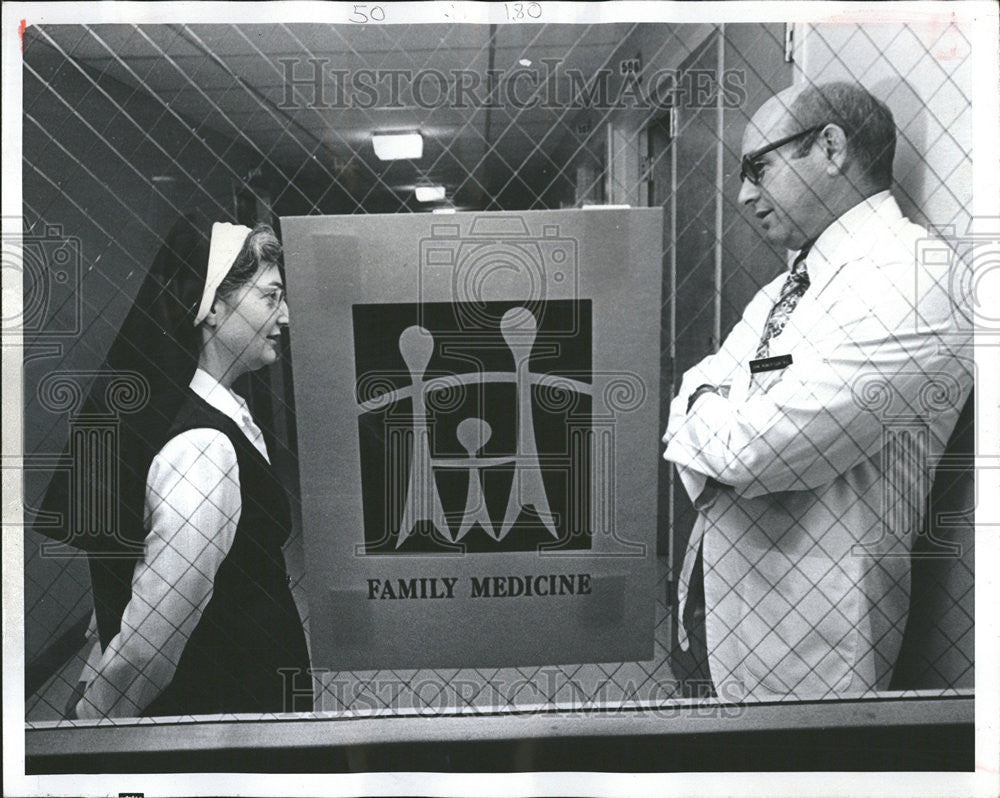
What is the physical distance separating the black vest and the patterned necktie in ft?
3.46

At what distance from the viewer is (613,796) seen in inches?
78.4

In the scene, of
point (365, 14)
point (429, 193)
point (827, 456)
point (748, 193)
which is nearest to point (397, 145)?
point (429, 193)

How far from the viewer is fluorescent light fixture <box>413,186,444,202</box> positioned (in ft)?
6.22

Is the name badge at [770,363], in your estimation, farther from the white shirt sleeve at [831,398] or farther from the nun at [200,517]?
the nun at [200,517]

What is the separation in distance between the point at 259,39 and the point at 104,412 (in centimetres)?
83

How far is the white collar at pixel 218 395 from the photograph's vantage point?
6.36 ft

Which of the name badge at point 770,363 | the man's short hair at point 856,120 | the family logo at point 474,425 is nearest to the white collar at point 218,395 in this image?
the family logo at point 474,425

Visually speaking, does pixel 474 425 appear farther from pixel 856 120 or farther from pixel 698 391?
pixel 856 120

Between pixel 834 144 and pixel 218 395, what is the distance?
1352 mm

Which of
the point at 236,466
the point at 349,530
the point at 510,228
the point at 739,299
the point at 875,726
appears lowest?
the point at 875,726

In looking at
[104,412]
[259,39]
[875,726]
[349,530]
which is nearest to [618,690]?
[875,726]

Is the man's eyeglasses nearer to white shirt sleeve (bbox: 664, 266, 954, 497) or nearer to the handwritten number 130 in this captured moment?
white shirt sleeve (bbox: 664, 266, 954, 497)

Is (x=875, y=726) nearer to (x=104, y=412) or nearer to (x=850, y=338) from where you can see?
(x=850, y=338)

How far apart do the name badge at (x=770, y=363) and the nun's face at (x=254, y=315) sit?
965mm
